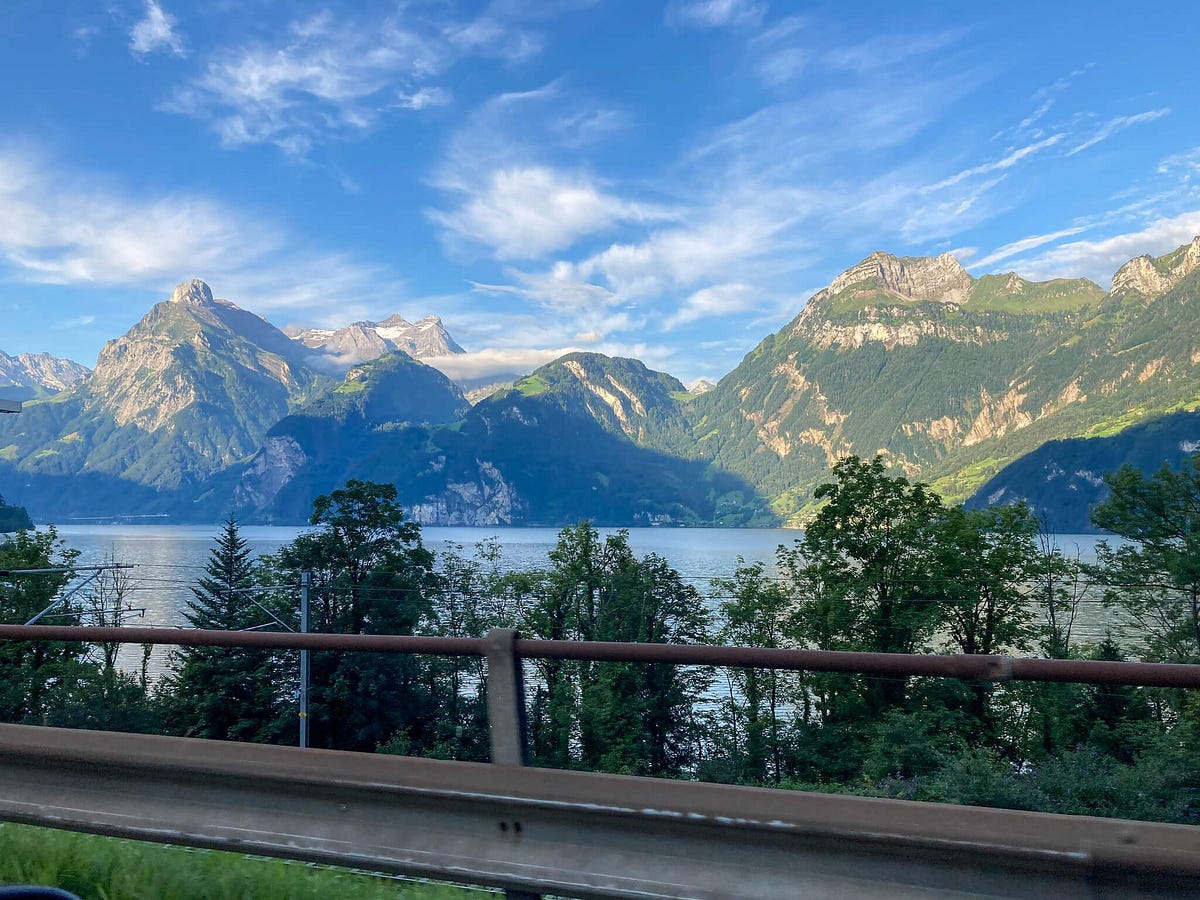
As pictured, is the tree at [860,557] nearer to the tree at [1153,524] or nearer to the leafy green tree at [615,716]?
the tree at [1153,524]

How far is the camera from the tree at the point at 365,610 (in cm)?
384

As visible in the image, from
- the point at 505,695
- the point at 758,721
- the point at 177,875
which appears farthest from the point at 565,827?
the point at 758,721

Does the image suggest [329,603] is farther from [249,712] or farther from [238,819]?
[238,819]

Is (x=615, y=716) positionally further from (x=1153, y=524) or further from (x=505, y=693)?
(x=1153, y=524)

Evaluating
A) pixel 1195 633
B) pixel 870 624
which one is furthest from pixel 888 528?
pixel 1195 633

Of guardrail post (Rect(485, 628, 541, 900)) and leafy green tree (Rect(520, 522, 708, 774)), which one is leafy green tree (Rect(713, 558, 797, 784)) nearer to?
leafy green tree (Rect(520, 522, 708, 774))

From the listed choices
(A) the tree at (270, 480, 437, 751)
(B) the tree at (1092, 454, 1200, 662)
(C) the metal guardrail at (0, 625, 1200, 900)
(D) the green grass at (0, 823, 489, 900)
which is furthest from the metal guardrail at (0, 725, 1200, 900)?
(B) the tree at (1092, 454, 1200, 662)

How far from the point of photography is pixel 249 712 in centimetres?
497

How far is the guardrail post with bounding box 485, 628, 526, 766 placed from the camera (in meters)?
3.00

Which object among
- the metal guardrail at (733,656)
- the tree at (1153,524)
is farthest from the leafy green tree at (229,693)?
the tree at (1153,524)

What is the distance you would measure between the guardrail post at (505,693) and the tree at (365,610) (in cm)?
56

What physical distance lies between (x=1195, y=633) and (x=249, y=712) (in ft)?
61.3

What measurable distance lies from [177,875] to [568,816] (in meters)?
1.75

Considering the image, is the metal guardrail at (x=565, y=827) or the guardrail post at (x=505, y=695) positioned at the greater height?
the guardrail post at (x=505, y=695)
